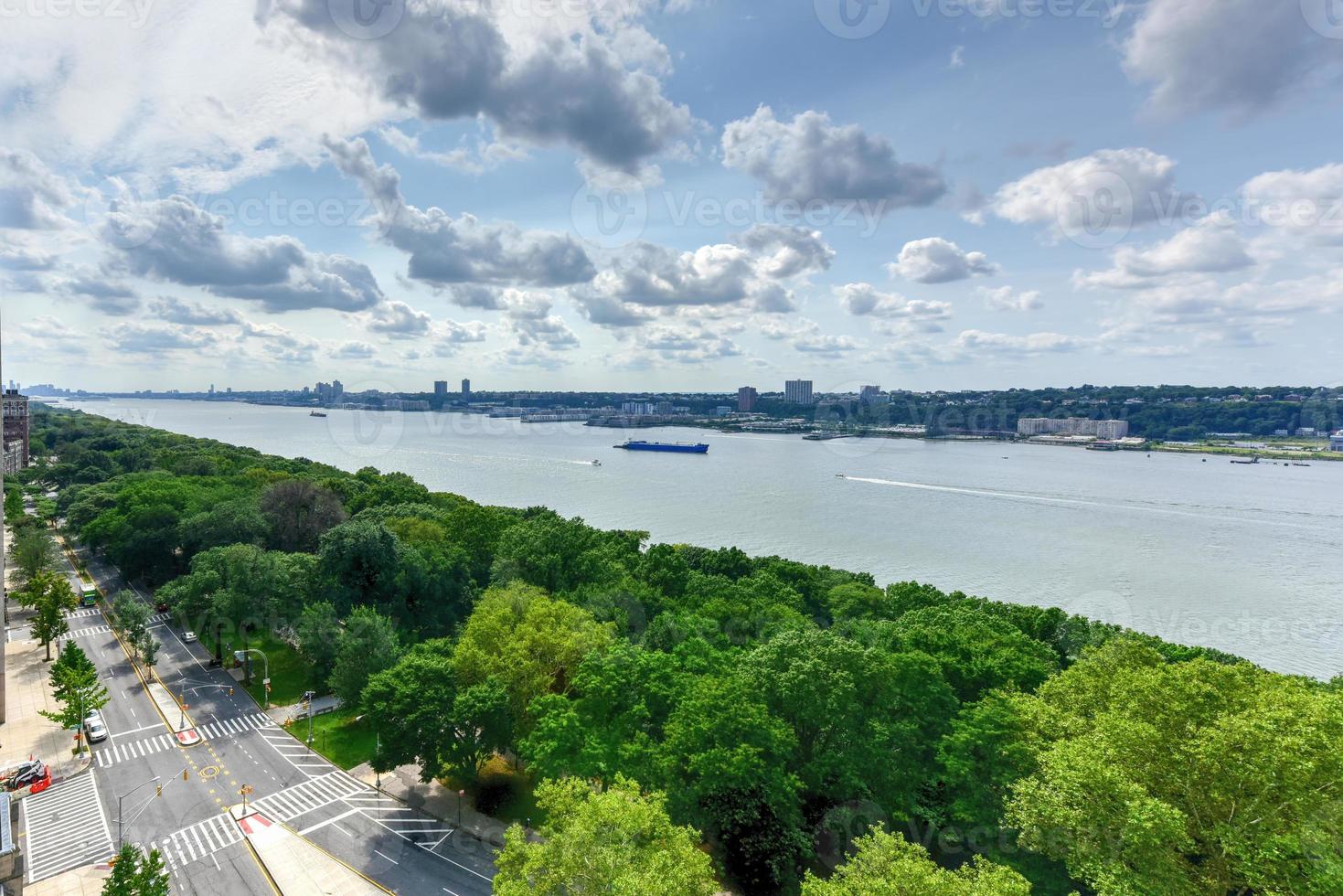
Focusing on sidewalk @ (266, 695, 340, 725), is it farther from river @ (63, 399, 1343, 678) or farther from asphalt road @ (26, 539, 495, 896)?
river @ (63, 399, 1343, 678)

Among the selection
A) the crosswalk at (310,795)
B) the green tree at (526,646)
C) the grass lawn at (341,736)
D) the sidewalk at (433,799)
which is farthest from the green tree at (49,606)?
the green tree at (526,646)

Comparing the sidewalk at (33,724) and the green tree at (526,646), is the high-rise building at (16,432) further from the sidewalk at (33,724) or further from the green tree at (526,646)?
the green tree at (526,646)

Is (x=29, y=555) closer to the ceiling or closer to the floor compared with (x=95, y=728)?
closer to the ceiling

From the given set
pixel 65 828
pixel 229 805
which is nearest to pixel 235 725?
pixel 229 805

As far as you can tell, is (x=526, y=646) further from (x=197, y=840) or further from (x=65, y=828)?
(x=65, y=828)

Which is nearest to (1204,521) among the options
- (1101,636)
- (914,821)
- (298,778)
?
(1101,636)

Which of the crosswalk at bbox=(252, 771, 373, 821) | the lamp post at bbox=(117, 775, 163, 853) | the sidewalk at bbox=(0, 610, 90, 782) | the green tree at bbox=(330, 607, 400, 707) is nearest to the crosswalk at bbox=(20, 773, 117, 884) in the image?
the lamp post at bbox=(117, 775, 163, 853)

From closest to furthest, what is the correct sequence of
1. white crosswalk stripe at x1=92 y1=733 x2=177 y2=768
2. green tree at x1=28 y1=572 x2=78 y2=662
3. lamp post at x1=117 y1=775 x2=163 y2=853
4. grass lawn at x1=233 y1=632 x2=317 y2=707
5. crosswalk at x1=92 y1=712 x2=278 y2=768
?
lamp post at x1=117 y1=775 x2=163 y2=853 < white crosswalk stripe at x1=92 y1=733 x2=177 y2=768 < crosswalk at x1=92 y1=712 x2=278 y2=768 < grass lawn at x1=233 y1=632 x2=317 y2=707 < green tree at x1=28 y1=572 x2=78 y2=662
